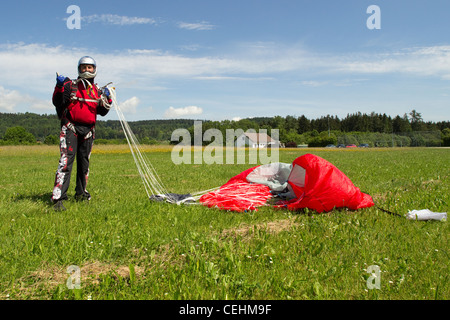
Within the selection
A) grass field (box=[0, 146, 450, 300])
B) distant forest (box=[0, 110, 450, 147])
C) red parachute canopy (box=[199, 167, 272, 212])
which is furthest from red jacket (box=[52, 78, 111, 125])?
distant forest (box=[0, 110, 450, 147])

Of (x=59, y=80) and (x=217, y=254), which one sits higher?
(x=59, y=80)

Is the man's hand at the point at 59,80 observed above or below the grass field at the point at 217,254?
above

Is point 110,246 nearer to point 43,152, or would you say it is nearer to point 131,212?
point 131,212

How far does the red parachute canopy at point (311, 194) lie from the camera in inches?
220

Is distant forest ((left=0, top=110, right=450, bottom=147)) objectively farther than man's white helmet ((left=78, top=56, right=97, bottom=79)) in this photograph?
Yes

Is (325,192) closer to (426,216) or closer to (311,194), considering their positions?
(311,194)

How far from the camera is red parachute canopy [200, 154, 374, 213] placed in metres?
5.59

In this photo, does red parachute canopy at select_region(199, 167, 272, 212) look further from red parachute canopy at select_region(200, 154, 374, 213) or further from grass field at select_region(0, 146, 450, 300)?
grass field at select_region(0, 146, 450, 300)

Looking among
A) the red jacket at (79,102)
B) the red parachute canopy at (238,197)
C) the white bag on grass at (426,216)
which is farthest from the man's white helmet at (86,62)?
the white bag on grass at (426,216)

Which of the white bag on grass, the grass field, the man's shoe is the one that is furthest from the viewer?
the man's shoe

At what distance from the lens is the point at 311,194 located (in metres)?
5.62

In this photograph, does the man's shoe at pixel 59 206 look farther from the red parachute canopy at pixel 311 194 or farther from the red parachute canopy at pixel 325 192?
the red parachute canopy at pixel 325 192

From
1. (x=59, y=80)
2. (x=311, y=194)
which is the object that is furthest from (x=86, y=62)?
(x=311, y=194)
